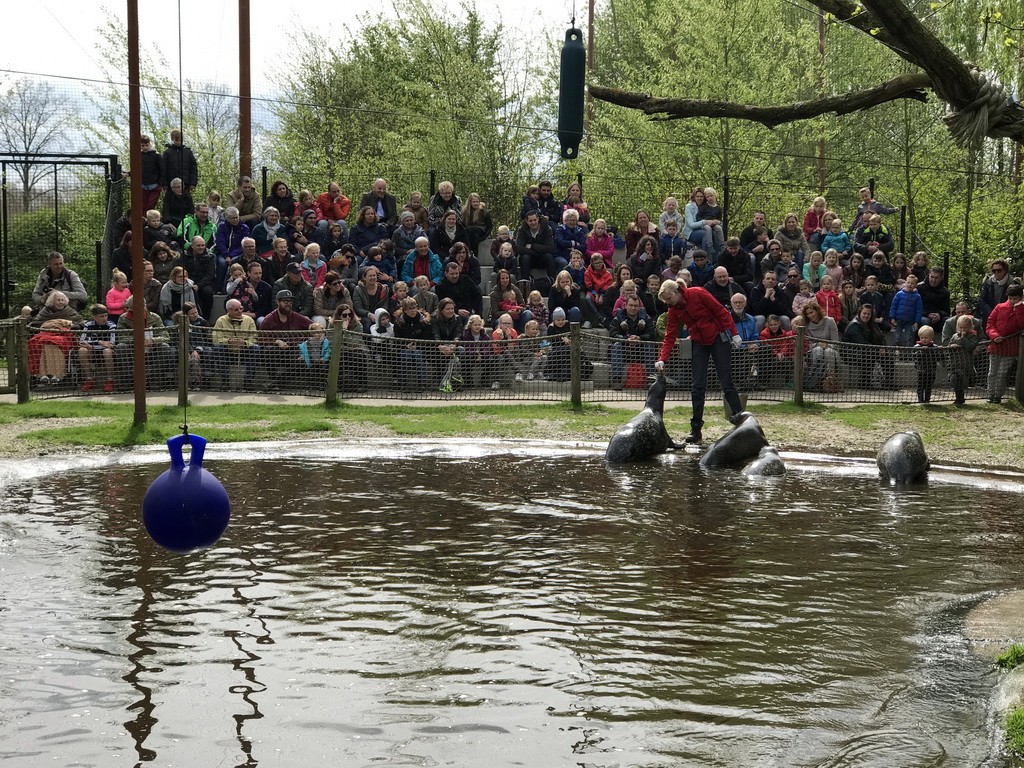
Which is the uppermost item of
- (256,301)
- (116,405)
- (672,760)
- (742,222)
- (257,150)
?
(257,150)

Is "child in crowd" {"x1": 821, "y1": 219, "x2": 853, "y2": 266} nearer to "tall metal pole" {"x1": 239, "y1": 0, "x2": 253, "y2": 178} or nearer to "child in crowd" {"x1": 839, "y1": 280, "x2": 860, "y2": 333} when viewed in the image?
"child in crowd" {"x1": 839, "y1": 280, "x2": 860, "y2": 333}

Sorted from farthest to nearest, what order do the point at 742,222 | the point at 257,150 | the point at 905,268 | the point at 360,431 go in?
1. the point at 257,150
2. the point at 742,222
3. the point at 905,268
4. the point at 360,431

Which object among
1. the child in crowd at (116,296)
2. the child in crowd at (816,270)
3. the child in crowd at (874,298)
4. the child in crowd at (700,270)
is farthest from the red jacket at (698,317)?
the child in crowd at (116,296)

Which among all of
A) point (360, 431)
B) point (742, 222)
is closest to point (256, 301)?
point (360, 431)

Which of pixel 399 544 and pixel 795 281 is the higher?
pixel 795 281

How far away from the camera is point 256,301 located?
19.5 meters

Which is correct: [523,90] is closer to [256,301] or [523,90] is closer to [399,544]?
[256,301]

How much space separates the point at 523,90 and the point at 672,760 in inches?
1218

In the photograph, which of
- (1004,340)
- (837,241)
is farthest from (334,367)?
(1004,340)

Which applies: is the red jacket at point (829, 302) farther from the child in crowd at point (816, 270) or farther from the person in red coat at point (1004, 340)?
the person in red coat at point (1004, 340)

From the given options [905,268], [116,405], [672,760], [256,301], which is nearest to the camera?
[672,760]

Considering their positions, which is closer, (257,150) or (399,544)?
(399,544)

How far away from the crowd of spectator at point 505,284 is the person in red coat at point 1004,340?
3 cm

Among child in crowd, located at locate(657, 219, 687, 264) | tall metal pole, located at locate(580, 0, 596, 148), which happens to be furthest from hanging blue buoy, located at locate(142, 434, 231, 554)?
tall metal pole, located at locate(580, 0, 596, 148)
